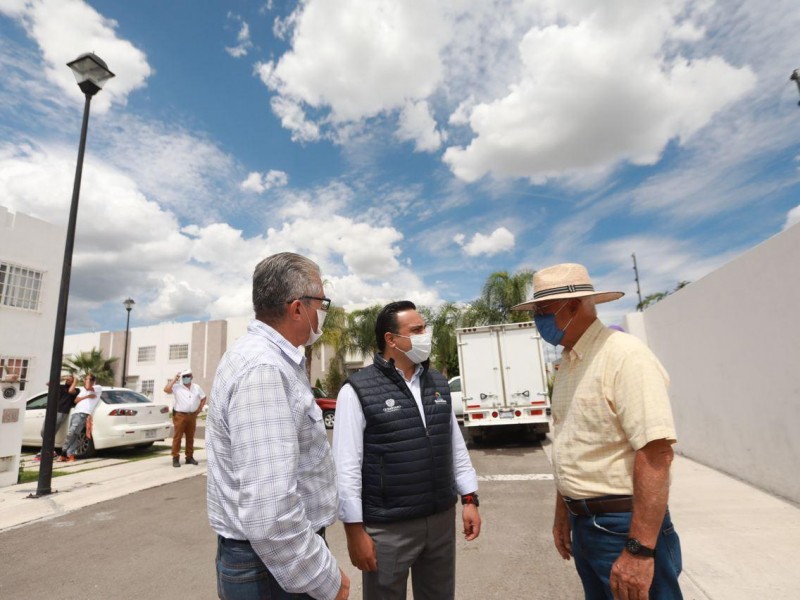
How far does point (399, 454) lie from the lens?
2426 mm

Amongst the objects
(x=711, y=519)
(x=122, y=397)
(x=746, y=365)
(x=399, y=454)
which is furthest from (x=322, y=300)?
(x=122, y=397)

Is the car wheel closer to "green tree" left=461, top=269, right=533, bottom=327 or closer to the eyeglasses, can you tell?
the eyeglasses

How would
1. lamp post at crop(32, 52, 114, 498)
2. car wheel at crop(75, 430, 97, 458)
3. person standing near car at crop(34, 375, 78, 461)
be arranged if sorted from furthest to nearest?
car wheel at crop(75, 430, 97, 458)
person standing near car at crop(34, 375, 78, 461)
lamp post at crop(32, 52, 114, 498)

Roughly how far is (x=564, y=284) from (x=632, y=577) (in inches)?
47.6

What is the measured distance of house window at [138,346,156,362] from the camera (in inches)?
1388

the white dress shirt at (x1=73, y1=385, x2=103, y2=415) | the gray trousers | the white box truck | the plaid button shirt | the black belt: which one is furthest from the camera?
the white box truck

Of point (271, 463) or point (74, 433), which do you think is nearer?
Answer: point (271, 463)

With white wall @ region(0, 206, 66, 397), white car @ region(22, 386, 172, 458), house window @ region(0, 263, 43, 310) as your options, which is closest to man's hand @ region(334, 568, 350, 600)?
white car @ region(22, 386, 172, 458)

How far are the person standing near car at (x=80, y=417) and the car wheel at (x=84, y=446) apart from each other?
7cm

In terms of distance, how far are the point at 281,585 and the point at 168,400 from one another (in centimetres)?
3738

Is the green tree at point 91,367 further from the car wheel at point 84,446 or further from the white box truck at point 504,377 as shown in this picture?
the white box truck at point 504,377

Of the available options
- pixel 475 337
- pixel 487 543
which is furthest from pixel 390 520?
pixel 475 337

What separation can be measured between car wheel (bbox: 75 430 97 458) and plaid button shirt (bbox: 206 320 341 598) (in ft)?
33.6

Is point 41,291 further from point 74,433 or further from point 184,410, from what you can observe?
point 184,410
